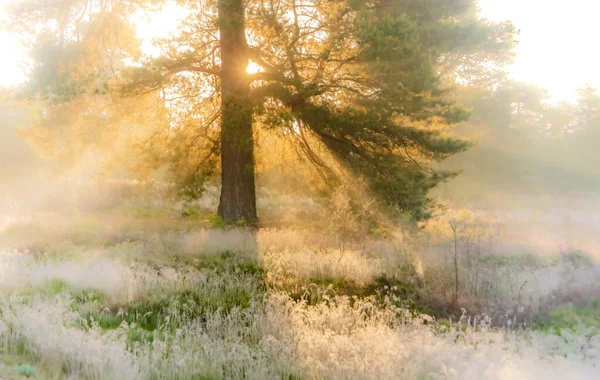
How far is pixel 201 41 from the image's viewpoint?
13023 mm

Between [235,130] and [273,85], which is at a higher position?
[273,85]

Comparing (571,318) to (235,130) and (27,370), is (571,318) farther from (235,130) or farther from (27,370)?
(235,130)

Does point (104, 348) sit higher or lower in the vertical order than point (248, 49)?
lower

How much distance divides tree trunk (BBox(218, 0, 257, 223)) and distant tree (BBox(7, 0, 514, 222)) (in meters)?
0.03

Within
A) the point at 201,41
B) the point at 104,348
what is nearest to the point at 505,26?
the point at 201,41

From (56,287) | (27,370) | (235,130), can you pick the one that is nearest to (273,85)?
(235,130)

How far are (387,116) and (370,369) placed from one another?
296 inches

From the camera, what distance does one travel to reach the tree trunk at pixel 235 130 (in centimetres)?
1130

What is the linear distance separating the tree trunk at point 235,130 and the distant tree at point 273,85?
30mm

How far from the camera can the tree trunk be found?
11297 millimetres

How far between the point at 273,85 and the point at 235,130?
53.6 inches

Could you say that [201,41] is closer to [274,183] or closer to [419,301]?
[274,183]

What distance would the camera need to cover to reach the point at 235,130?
11.2 meters

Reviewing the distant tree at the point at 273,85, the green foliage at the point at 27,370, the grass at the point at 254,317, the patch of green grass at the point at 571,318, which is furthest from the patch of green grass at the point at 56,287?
the patch of green grass at the point at 571,318
